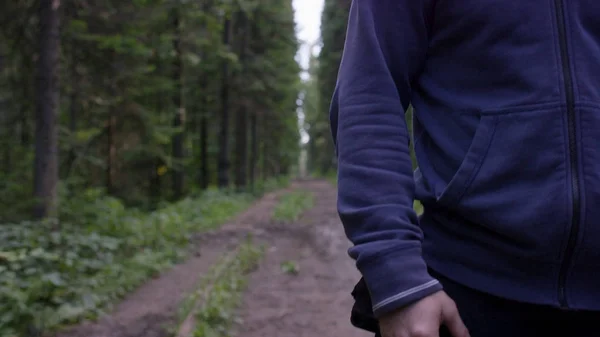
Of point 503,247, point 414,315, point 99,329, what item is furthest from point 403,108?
point 99,329

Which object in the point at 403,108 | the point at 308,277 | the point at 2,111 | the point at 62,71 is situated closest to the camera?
the point at 403,108

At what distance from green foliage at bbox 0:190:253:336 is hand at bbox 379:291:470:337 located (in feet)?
14.5

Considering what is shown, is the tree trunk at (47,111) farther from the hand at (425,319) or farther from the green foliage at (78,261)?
the hand at (425,319)

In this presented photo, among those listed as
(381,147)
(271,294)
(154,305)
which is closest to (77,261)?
(154,305)

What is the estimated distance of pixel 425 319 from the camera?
128 cm

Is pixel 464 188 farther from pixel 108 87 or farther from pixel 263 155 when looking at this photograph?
pixel 263 155

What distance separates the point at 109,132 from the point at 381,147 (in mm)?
17202

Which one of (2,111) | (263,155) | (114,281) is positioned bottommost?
(263,155)

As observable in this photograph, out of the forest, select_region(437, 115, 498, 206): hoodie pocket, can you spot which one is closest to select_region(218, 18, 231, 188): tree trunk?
the forest

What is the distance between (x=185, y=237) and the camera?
10883 millimetres

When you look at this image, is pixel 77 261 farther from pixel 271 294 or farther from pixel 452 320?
pixel 452 320

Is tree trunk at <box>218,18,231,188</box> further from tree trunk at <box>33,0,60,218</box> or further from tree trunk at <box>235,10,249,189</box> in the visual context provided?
tree trunk at <box>33,0,60,218</box>

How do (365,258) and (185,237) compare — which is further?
(185,237)

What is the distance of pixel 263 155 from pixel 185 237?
1357 inches
